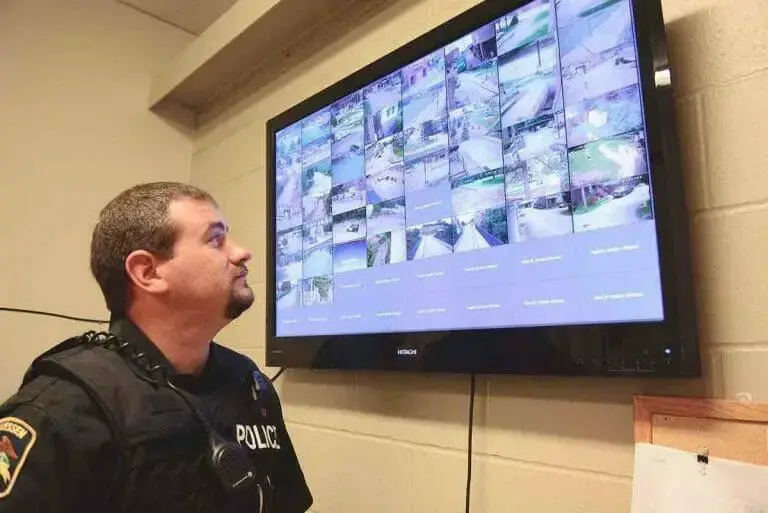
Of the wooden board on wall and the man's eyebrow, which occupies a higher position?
the man's eyebrow

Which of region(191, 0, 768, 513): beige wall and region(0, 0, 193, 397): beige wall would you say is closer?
region(191, 0, 768, 513): beige wall

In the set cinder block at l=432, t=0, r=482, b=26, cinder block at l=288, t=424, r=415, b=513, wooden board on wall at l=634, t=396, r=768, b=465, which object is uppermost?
cinder block at l=432, t=0, r=482, b=26

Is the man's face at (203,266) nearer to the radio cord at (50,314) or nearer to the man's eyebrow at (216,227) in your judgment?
the man's eyebrow at (216,227)

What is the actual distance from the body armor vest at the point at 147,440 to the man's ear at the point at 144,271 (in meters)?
0.19

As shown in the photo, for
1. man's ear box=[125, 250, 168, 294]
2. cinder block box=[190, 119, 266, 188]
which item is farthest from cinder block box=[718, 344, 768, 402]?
cinder block box=[190, 119, 266, 188]

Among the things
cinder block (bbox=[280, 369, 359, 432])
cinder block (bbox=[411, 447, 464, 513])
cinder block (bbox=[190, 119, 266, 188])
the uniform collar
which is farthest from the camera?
cinder block (bbox=[190, 119, 266, 188])

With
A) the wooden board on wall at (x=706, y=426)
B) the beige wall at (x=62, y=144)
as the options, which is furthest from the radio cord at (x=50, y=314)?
the wooden board on wall at (x=706, y=426)

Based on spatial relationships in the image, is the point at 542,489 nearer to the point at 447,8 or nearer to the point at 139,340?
the point at 139,340

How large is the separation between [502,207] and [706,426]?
0.54 m

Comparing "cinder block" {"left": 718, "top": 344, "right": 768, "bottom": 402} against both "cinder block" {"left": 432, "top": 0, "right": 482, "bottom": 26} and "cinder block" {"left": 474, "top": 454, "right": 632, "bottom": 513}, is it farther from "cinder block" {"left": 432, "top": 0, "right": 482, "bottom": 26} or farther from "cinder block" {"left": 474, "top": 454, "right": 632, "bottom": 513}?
"cinder block" {"left": 432, "top": 0, "right": 482, "bottom": 26}

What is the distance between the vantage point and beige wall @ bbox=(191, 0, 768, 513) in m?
1.00

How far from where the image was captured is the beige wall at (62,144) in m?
2.21

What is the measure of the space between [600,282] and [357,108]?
0.85 metres

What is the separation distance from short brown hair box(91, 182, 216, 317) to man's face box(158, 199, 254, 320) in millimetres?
25
